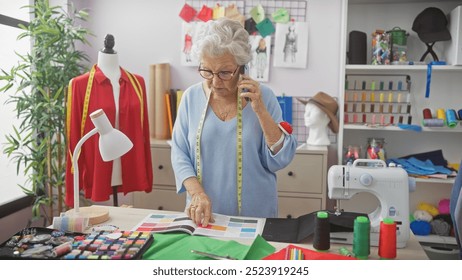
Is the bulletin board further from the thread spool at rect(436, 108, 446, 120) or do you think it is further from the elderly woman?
the elderly woman

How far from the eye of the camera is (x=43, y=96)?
2.42 meters

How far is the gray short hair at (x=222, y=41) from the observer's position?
1.34 meters

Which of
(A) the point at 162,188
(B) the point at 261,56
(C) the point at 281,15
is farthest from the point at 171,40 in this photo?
(A) the point at 162,188

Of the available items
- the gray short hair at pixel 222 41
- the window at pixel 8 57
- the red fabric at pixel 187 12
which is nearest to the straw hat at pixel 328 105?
the red fabric at pixel 187 12

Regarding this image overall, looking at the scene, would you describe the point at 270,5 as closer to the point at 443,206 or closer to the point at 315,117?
the point at 315,117

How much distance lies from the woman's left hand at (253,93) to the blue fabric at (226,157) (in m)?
0.08

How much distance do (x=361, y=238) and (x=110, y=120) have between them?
143 cm

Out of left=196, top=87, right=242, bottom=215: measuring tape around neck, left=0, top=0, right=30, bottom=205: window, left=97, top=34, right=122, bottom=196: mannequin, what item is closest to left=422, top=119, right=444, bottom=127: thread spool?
left=196, top=87, right=242, bottom=215: measuring tape around neck

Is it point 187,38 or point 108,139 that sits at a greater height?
point 187,38

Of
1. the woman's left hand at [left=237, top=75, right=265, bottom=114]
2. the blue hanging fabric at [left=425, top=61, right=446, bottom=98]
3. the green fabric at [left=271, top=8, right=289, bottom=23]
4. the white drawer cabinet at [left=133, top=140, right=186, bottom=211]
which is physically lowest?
the white drawer cabinet at [left=133, top=140, right=186, bottom=211]

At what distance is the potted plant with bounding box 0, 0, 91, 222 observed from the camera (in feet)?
7.74

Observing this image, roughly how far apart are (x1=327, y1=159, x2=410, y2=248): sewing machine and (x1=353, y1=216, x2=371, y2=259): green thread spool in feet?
Result: 0.26
